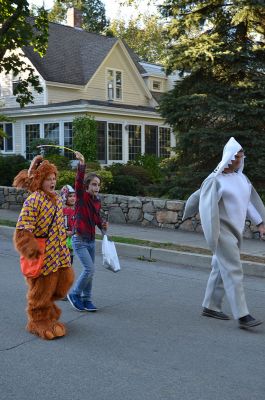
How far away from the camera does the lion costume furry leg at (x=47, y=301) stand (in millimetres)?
5285

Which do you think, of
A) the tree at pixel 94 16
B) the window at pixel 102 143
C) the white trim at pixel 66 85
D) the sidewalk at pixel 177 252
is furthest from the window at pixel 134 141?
the tree at pixel 94 16

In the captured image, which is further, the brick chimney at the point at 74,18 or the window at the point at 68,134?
the brick chimney at the point at 74,18

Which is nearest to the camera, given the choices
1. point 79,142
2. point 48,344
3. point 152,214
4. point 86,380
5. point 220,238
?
point 86,380

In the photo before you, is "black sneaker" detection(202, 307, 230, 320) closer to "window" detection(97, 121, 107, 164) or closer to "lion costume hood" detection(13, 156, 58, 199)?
"lion costume hood" detection(13, 156, 58, 199)

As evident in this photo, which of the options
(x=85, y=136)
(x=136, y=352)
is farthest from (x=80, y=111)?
(x=136, y=352)

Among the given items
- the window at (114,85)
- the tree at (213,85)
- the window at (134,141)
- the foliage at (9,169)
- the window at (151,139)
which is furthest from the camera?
the window at (114,85)

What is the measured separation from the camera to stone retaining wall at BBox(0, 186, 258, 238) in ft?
40.1

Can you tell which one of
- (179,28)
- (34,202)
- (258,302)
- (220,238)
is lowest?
(258,302)

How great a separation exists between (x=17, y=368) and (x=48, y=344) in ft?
2.07

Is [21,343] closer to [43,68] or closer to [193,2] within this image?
[193,2]

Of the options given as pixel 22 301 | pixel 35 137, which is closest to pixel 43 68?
pixel 35 137

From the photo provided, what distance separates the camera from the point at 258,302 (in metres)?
6.88

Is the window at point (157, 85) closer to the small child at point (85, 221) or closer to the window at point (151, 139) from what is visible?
the window at point (151, 139)

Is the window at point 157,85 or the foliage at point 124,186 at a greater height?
the window at point 157,85
